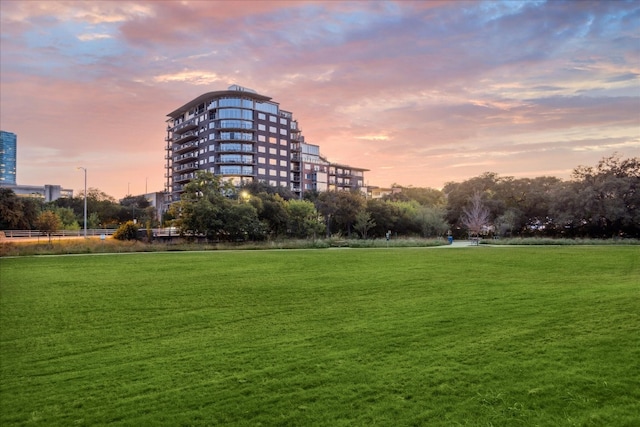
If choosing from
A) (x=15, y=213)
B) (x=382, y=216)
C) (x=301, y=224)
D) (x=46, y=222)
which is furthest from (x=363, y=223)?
(x=15, y=213)

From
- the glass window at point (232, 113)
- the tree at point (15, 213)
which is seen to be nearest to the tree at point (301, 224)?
the tree at point (15, 213)

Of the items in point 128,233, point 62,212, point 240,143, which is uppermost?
point 240,143

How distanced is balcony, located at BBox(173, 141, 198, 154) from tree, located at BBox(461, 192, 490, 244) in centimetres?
6518

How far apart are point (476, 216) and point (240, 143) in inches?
2206

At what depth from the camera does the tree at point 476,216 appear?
201 feet

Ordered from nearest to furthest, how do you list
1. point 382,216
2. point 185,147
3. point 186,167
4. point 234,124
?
point 382,216, point 234,124, point 185,147, point 186,167

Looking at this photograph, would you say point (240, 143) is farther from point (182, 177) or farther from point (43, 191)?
point (43, 191)

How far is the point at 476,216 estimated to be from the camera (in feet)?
200

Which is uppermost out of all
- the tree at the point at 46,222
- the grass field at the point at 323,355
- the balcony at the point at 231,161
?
the balcony at the point at 231,161

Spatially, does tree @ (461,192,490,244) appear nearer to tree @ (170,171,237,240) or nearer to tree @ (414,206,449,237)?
tree @ (414,206,449,237)

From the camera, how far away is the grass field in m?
5.40

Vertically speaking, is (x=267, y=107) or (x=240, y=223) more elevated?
(x=267, y=107)

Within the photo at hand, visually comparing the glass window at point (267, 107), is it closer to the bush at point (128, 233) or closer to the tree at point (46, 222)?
the tree at point (46, 222)

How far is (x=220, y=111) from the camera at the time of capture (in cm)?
9588
